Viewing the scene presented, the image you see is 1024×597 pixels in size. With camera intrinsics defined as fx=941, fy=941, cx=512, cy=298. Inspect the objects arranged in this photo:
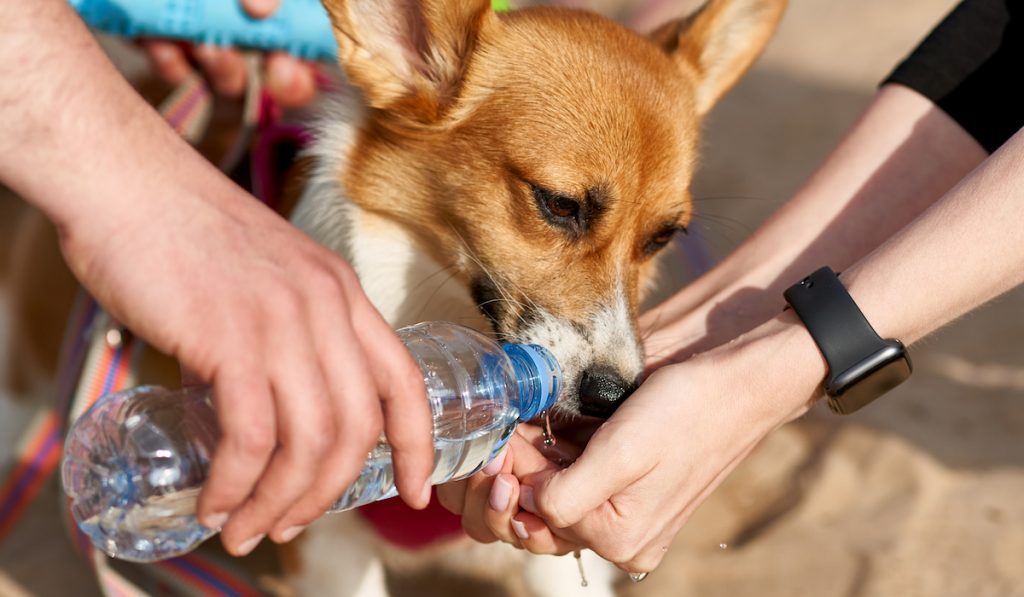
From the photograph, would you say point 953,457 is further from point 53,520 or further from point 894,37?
point 894,37

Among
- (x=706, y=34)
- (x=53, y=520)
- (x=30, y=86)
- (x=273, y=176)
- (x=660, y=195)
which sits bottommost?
(x=53, y=520)

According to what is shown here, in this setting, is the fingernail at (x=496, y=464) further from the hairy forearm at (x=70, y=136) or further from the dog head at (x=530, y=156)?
the hairy forearm at (x=70, y=136)

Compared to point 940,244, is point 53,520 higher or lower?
lower

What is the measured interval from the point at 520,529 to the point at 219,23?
4.79ft

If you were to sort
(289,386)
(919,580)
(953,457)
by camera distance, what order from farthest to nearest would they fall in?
(953,457)
(919,580)
(289,386)

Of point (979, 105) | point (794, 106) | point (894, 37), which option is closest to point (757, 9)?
point (979, 105)

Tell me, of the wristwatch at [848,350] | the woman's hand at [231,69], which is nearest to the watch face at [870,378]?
the wristwatch at [848,350]

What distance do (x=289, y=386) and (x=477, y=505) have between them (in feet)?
2.16

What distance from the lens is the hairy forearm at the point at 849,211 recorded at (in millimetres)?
1793

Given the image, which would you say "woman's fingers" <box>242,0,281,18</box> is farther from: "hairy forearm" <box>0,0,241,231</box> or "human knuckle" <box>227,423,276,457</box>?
"human knuckle" <box>227,423,276,457</box>

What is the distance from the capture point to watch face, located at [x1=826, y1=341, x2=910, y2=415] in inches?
53.0

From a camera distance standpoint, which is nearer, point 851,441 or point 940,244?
point 940,244

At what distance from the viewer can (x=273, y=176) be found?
83.9 inches

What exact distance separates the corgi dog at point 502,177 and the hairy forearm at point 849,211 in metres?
0.16
